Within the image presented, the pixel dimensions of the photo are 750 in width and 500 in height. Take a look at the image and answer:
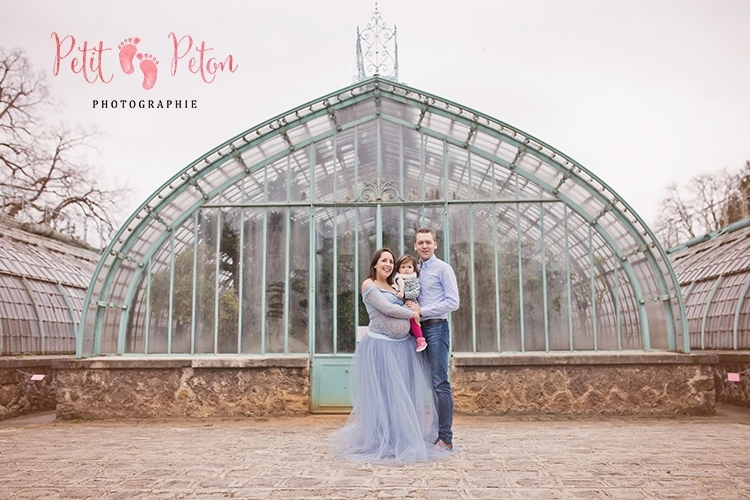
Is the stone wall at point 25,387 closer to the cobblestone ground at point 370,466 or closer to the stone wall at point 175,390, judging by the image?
the stone wall at point 175,390

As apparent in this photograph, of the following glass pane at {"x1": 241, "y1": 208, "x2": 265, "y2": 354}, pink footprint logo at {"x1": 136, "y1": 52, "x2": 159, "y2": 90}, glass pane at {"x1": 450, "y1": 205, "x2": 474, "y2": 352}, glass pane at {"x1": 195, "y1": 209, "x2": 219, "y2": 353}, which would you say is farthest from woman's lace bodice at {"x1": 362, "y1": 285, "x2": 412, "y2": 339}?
pink footprint logo at {"x1": 136, "y1": 52, "x2": 159, "y2": 90}

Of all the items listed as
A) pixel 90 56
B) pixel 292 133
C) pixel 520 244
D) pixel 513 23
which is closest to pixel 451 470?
pixel 520 244

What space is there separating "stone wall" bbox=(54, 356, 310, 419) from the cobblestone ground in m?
0.74

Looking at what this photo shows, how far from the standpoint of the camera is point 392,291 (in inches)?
243

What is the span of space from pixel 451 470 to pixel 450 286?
5.81ft

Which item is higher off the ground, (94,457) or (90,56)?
(90,56)

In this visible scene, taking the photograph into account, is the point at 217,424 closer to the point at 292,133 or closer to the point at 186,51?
the point at 292,133

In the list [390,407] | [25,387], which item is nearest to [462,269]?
[390,407]

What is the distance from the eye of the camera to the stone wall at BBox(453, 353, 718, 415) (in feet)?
28.5

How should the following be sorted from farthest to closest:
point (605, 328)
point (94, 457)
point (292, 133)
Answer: point (292, 133)
point (605, 328)
point (94, 457)

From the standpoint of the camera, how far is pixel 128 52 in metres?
13.2

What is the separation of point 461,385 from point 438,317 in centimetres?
306

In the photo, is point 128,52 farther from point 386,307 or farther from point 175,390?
point 386,307

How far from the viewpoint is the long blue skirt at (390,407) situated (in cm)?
576
